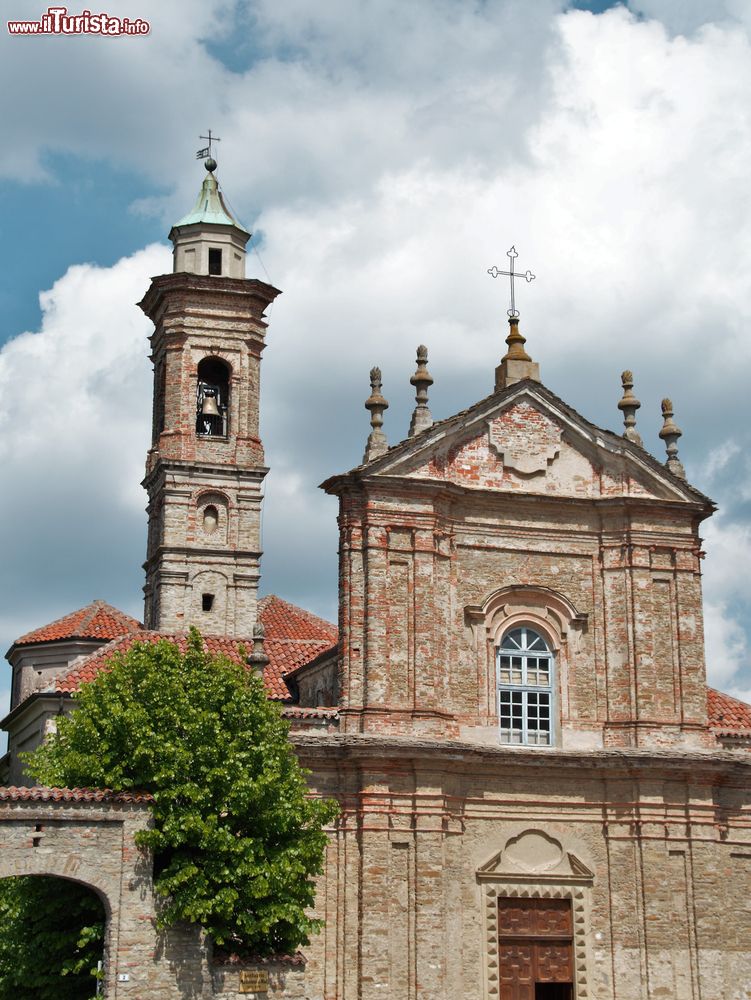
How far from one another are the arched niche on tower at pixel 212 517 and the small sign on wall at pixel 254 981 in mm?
18289

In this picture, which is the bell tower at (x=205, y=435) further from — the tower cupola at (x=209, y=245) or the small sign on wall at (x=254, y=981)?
the small sign on wall at (x=254, y=981)

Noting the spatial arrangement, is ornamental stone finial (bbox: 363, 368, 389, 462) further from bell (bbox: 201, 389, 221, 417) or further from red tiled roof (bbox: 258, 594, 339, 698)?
bell (bbox: 201, 389, 221, 417)

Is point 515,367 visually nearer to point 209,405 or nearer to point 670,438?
point 670,438

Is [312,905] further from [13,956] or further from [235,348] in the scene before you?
[235,348]

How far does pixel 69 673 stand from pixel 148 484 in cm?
1097

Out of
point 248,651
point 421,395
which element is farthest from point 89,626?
point 421,395

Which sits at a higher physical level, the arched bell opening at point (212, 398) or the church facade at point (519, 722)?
the arched bell opening at point (212, 398)

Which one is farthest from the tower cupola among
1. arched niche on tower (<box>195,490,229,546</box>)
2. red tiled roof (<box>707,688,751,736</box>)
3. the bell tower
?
red tiled roof (<box>707,688,751,736</box>)

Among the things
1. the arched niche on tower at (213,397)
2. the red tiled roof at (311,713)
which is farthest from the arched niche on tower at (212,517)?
the red tiled roof at (311,713)

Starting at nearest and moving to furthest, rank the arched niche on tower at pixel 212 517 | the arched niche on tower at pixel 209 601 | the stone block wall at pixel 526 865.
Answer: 1. the stone block wall at pixel 526 865
2. the arched niche on tower at pixel 209 601
3. the arched niche on tower at pixel 212 517

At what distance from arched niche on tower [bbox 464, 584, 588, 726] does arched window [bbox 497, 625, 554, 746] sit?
0.51ft

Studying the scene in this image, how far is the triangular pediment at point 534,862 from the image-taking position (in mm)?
29062

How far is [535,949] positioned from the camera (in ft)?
94.9

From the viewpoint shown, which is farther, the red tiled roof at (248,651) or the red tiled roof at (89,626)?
the red tiled roof at (89,626)
